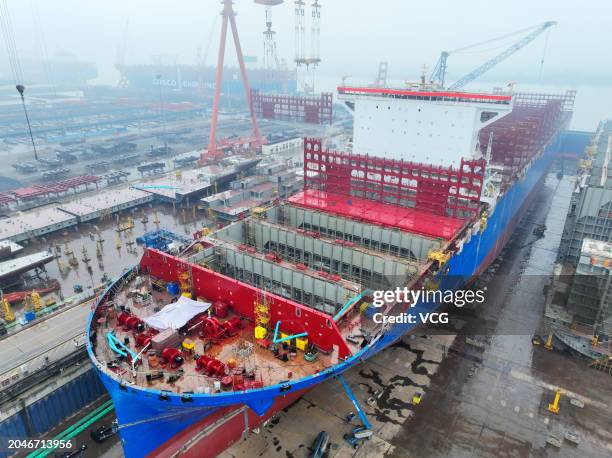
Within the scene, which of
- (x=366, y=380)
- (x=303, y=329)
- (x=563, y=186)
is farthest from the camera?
(x=563, y=186)

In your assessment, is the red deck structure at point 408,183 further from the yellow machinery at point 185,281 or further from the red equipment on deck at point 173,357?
the red equipment on deck at point 173,357

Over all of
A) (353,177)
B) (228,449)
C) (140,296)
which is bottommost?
(228,449)

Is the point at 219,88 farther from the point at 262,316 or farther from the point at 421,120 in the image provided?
the point at 262,316

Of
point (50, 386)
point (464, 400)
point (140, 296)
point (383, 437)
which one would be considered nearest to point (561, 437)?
point (464, 400)

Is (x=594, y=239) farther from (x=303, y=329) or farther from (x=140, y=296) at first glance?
(x=140, y=296)

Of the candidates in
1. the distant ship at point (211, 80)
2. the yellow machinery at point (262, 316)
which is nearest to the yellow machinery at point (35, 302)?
the yellow machinery at point (262, 316)

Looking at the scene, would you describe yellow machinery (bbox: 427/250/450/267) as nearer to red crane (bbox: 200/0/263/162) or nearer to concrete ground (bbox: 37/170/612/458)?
concrete ground (bbox: 37/170/612/458)
